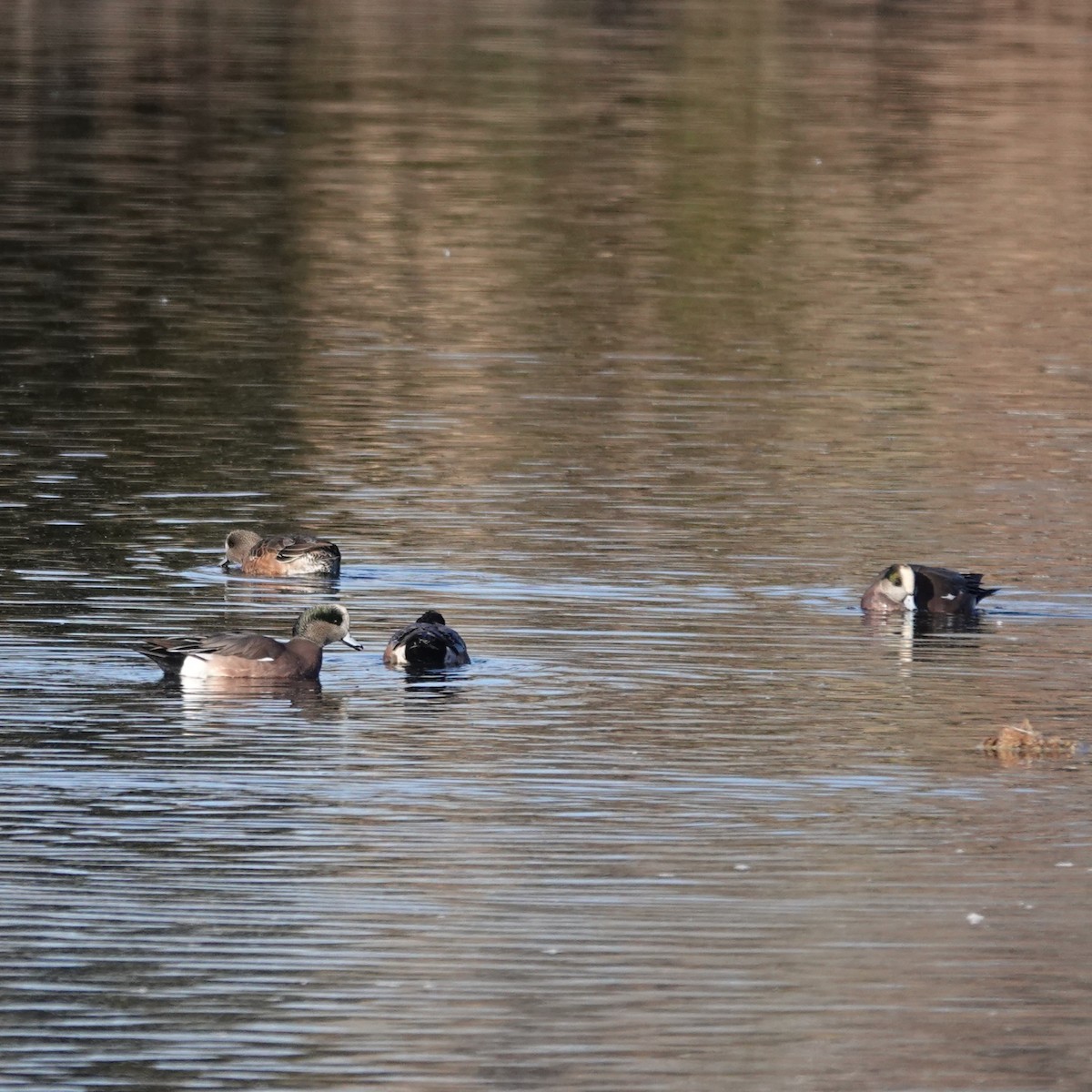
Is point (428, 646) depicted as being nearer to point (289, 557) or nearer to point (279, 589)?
point (279, 589)

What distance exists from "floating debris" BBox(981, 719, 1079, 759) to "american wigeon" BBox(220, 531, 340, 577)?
518cm

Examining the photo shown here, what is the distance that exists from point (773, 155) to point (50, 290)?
→ 19.8 metres

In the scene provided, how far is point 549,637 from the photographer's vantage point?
1510cm

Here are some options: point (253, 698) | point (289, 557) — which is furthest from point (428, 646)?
point (289, 557)

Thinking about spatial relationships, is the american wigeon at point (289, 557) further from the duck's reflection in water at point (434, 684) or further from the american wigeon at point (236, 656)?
the duck's reflection in water at point (434, 684)

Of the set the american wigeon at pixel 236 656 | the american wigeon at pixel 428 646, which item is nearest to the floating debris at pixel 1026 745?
the american wigeon at pixel 428 646

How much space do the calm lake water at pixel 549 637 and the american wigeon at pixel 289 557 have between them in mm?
117

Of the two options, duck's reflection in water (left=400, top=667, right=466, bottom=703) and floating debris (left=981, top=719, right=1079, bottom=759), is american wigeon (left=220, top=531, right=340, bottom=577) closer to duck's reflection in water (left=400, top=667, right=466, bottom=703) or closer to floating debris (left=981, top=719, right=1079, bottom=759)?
duck's reflection in water (left=400, top=667, right=466, bottom=703)

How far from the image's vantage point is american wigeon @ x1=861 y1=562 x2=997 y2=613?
15.8 m

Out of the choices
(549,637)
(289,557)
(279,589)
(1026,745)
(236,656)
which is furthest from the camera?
(289,557)

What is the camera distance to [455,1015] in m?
9.14

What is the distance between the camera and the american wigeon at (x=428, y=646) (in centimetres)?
1415

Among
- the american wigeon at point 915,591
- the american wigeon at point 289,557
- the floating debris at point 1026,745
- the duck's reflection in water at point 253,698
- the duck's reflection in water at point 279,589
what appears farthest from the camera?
the american wigeon at point 289,557

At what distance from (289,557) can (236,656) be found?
2.59 meters
